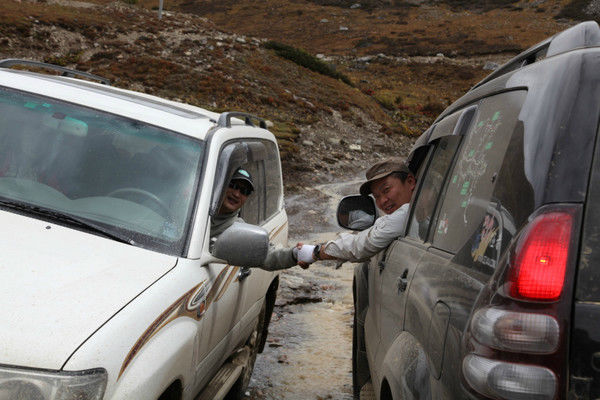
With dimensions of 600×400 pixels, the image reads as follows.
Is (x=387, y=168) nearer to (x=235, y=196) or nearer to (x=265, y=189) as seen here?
(x=235, y=196)

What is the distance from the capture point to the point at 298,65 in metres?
37.5

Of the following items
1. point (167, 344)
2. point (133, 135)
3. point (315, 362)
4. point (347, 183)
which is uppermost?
point (133, 135)

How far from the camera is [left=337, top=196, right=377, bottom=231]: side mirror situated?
4281 millimetres

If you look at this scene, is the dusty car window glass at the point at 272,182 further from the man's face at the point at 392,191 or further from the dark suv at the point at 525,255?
the dark suv at the point at 525,255

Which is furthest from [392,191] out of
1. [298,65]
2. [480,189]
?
[298,65]

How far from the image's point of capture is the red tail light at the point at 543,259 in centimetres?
152

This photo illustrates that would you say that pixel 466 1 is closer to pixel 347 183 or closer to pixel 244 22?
pixel 244 22

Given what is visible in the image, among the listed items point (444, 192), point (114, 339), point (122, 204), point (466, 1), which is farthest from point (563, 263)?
point (466, 1)

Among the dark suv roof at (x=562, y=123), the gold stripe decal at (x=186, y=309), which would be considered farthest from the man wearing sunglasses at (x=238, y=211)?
the dark suv roof at (x=562, y=123)

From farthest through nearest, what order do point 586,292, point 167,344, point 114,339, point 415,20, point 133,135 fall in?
point 415,20 → point 133,135 → point 167,344 → point 114,339 → point 586,292

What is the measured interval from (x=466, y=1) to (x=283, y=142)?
206 ft

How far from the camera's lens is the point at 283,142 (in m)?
23.0

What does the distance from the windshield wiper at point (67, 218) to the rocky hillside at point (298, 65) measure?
642 inches

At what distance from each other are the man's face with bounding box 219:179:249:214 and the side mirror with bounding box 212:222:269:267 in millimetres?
870
